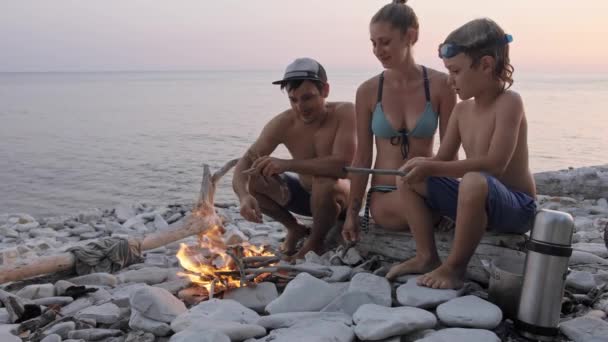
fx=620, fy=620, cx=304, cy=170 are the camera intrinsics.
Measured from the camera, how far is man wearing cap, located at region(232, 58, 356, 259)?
4242 mm

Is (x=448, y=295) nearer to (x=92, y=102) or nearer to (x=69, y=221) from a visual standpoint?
(x=69, y=221)

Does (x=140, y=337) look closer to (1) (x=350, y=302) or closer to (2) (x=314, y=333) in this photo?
(2) (x=314, y=333)

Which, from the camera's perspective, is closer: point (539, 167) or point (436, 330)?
point (436, 330)

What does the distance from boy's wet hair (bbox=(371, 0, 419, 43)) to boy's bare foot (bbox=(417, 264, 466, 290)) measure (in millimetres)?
1519

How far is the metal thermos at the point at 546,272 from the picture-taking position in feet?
9.39

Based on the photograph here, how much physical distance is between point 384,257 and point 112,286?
1.85 m

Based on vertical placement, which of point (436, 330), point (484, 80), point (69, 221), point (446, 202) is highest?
point (484, 80)

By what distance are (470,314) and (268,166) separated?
170 cm

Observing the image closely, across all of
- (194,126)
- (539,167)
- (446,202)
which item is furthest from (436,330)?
(194,126)

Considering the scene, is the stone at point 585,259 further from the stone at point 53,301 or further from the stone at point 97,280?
the stone at point 53,301

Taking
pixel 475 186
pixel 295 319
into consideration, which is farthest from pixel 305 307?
pixel 475 186

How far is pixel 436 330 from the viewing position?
3.03m

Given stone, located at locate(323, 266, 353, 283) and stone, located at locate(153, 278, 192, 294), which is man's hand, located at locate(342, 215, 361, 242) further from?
stone, located at locate(153, 278, 192, 294)

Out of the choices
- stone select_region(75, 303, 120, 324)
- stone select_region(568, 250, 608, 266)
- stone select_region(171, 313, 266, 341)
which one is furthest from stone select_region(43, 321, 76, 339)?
stone select_region(568, 250, 608, 266)
